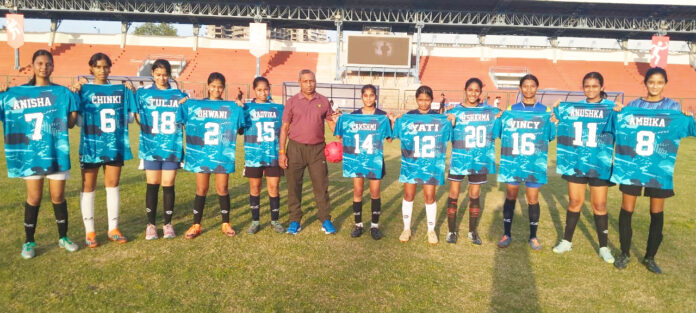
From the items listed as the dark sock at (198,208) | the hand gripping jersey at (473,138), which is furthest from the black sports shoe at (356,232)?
the dark sock at (198,208)

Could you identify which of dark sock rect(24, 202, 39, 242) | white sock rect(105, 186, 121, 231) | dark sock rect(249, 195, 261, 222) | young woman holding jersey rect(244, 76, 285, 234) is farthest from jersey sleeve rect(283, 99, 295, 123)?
dark sock rect(24, 202, 39, 242)

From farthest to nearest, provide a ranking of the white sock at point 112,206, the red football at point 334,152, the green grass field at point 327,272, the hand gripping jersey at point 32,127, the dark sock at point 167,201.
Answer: the red football at point 334,152
the dark sock at point 167,201
the white sock at point 112,206
the hand gripping jersey at point 32,127
the green grass field at point 327,272

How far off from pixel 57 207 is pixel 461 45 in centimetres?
4292

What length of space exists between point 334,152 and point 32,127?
3642mm

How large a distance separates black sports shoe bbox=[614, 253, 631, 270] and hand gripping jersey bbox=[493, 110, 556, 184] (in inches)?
47.9

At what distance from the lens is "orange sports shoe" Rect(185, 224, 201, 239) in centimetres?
532

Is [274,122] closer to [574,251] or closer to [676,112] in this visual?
[574,251]

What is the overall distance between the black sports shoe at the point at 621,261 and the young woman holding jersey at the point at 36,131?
663cm

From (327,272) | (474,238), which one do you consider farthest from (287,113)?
(474,238)

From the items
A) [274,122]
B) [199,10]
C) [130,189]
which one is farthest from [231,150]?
[199,10]

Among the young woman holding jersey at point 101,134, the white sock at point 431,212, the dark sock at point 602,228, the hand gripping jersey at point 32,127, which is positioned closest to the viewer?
the hand gripping jersey at point 32,127

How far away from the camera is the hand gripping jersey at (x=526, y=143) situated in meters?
5.18

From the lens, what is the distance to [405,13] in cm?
3866

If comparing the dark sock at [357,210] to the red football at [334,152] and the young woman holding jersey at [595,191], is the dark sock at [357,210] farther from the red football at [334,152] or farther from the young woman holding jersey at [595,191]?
the young woman holding jersey at [595,191]
